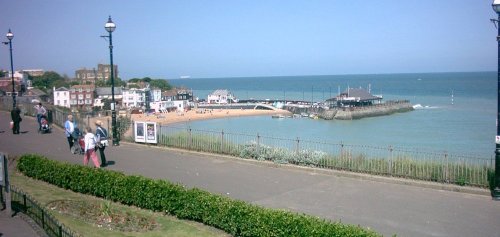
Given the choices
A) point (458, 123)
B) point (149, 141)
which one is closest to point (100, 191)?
point (149, 141)

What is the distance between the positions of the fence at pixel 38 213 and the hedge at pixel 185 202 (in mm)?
1909

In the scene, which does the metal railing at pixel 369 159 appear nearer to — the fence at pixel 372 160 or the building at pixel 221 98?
the fence at pixel 372 160

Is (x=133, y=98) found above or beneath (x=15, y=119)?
beneath

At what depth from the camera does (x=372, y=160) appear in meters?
13.8

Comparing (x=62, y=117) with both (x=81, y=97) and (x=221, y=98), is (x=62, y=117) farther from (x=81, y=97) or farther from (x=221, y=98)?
(x=221, y=98)

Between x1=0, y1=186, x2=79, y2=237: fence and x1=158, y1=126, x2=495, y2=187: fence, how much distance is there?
794cm

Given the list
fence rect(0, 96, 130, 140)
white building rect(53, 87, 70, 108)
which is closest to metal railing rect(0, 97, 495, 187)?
fence rect(0, 96, 130, 140)

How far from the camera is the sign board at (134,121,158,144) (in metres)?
19.1

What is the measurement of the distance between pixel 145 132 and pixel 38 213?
10.9 metres

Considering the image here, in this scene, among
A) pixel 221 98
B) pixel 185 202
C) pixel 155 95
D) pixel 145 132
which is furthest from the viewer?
pixel 221 98

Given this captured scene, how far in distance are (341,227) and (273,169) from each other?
23.8 ft

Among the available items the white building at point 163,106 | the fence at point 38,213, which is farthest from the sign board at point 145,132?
the white building at point 163,106

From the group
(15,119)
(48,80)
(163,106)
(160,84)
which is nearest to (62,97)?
(163,106)

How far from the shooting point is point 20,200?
31.6 feet
